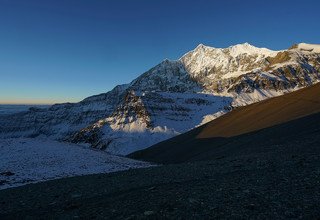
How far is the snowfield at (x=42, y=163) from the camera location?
1320 inches

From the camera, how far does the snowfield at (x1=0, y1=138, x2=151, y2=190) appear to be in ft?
110

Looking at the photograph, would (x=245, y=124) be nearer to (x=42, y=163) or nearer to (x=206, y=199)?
(x=42, y=163)

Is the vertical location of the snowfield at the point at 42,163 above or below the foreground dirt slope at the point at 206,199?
below

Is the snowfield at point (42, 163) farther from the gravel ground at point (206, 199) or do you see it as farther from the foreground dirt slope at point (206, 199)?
the gravel ground at point (206, 199)

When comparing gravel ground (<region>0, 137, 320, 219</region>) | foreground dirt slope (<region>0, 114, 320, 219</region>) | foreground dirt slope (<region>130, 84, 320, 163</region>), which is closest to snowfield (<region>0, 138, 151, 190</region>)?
foreground dirt slope (<region>0, 114, 320, 219</region>)

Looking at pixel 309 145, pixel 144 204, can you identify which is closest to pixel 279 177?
pixel 144 204

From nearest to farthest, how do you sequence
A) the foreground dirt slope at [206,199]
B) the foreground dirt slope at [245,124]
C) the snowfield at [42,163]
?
the foreground dirt slope at [206,199] → the snowfield at [42,163] → the foreground dirt slope at [245,124]

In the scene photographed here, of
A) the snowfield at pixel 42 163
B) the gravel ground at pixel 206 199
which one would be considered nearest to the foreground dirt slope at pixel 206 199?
the gravel ground at pixel 206 199

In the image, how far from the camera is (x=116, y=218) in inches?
505

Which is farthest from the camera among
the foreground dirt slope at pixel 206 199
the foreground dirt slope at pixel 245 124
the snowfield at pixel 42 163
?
the foreground dirt slope at pixel 245 124

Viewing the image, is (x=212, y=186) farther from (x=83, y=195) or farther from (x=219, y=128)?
(x=219, y=128)

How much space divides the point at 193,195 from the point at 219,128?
7516 centimetres

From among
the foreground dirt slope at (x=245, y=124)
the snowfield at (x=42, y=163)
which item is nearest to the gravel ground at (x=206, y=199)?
the snowfield at (x=42, y=163)

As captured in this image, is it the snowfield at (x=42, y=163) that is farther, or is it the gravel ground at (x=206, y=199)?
the snowfield at (x=42, y=163)
